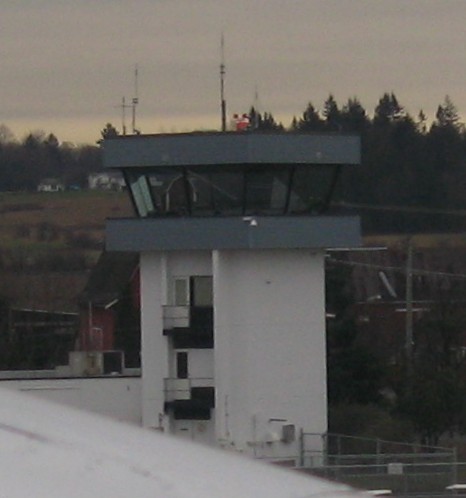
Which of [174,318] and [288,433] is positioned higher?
[174,318]

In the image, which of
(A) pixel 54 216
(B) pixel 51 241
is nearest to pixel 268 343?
(B) pixel 51 241

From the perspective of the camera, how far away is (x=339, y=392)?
51.6 metres

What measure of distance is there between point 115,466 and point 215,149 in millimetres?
39958

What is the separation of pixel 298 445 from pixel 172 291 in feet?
17.8

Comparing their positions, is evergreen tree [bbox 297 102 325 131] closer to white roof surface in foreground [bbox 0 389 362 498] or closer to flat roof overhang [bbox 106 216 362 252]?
flat roof overhang [bbox 106 216 362 252]

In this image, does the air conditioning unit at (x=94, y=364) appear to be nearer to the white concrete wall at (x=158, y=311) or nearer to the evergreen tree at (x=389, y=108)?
the white concrete wall at (x=158, y=311)

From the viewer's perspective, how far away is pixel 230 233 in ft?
136

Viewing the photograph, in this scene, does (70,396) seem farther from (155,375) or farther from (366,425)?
(366,425)

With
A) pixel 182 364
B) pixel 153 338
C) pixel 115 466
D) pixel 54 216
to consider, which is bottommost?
pixel 115 466

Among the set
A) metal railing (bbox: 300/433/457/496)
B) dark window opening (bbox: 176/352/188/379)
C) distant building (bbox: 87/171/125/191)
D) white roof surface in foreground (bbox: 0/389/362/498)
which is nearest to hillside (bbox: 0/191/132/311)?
distant building (bbox: 87/171/125/191)

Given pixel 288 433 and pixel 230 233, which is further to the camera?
pixel 230 233

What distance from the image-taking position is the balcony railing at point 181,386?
41.4m

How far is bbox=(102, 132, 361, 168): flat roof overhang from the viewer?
42.2 m

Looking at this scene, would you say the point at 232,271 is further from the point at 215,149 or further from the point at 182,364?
the point at 215,149
